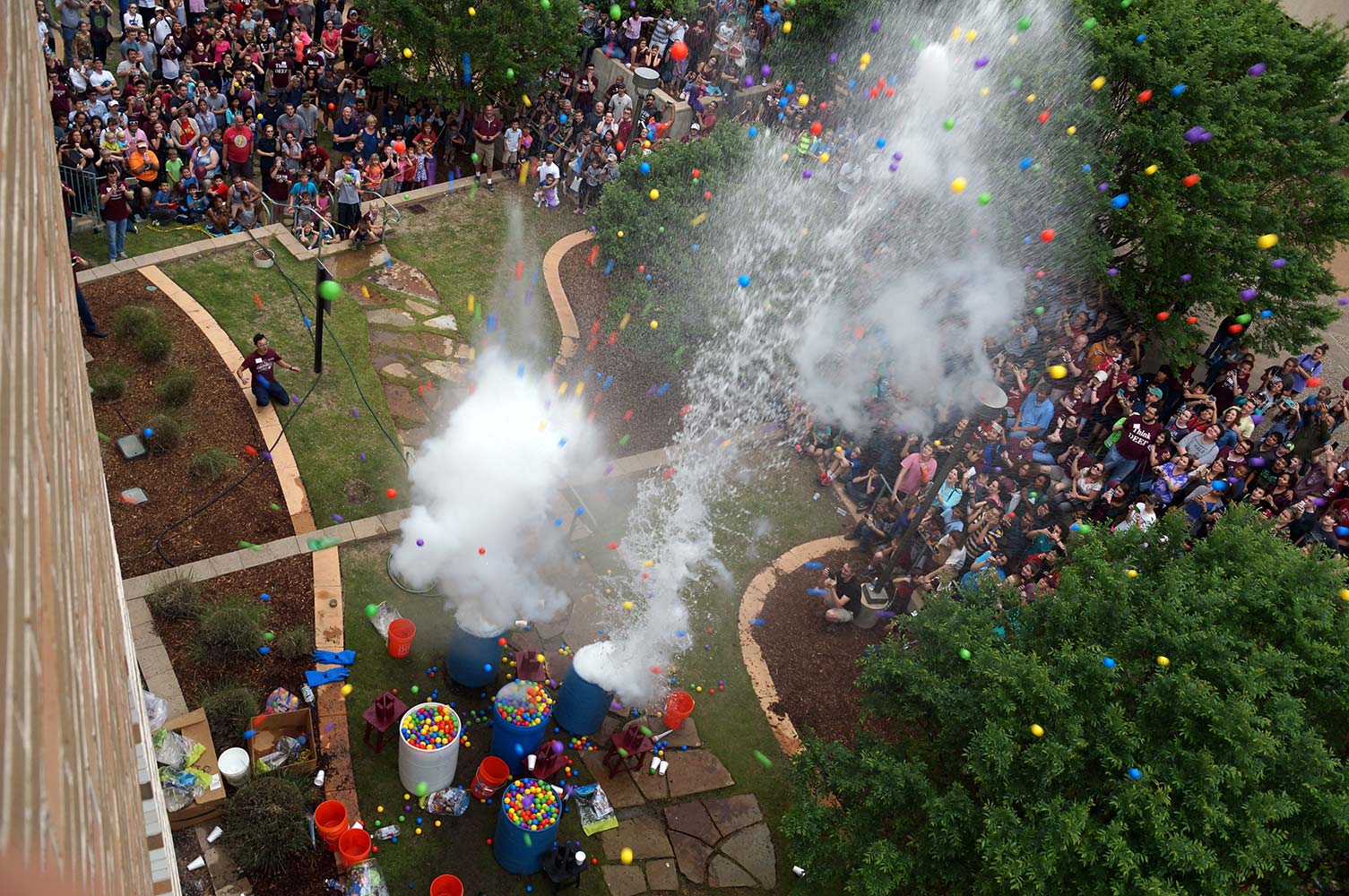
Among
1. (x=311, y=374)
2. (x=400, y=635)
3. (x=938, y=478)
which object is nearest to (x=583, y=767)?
(x=400, y=635)

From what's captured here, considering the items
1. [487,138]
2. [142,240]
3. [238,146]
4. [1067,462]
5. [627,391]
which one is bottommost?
[142,240]

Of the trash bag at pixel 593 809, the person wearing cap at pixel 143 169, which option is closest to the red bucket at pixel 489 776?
the trash bag at pixel 593 809

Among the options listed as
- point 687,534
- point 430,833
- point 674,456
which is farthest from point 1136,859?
point 674,456

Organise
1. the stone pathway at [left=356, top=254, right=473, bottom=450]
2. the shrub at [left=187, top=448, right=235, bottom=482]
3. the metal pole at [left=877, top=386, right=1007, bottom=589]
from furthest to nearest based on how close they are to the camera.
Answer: the stone pathway at [left=356, top=254, right=473, bottom=450] → the shrub at [left=187, top=448, right=235, bottom=482] → the metal pole at [left=877, top=386, right=1007, bottom=589]

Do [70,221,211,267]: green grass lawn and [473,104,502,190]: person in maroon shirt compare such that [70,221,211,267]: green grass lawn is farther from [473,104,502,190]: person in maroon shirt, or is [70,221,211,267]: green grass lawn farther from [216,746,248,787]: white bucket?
[216,746,248,787]: white bucket

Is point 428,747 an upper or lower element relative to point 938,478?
lower

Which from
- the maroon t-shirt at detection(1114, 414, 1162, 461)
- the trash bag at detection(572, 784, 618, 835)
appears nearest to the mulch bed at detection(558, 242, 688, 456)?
the trash bag at detection(572, 784, 618, 835)

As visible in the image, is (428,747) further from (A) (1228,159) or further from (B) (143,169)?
(A) (1228,159)
